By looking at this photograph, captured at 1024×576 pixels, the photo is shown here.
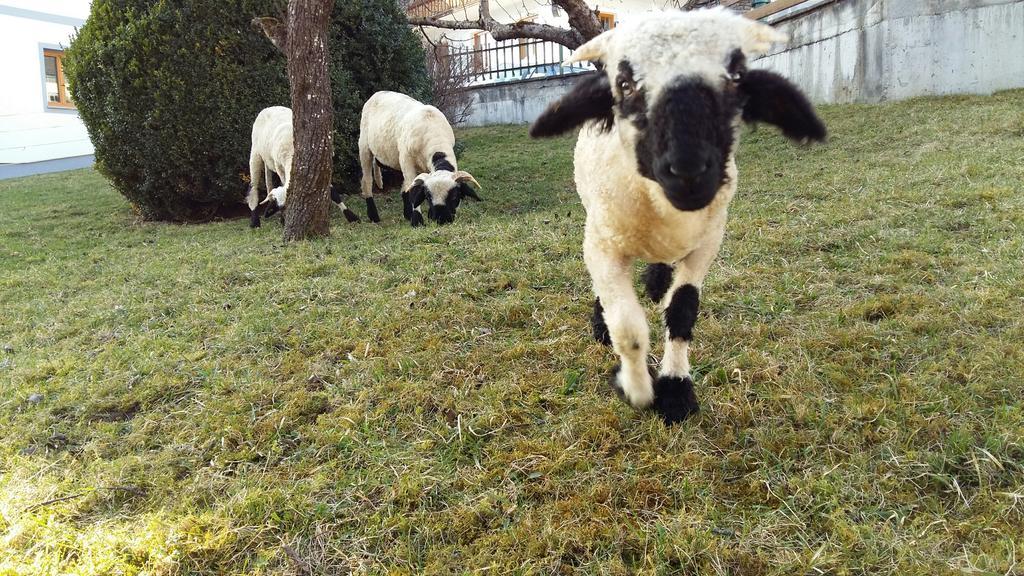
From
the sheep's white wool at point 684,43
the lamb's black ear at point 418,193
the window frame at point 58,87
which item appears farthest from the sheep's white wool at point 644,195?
the window frame at point 58,87

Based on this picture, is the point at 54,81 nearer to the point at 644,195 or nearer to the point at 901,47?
the point at 901,47

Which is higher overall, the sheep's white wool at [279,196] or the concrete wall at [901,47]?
the concrete wall at [901,47]

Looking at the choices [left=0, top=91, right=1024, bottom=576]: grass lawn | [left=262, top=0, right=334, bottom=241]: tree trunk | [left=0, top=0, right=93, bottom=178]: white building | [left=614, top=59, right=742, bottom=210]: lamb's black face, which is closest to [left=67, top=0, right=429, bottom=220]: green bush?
[left=262, top=0, right=334, bottom=241]: tree trunk

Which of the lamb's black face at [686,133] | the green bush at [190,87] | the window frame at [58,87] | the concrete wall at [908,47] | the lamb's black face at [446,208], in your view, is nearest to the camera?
the lamb's black face at [686,133]

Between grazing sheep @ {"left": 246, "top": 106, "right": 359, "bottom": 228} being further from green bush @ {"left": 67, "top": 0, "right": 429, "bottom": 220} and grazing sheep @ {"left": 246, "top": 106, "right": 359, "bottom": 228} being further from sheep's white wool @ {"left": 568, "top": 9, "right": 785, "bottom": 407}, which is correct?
sheep's white wool @ {"left": 568, "top": 9, "right": 785, "bottom": 407}

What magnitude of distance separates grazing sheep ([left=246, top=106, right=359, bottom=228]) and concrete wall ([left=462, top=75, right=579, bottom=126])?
28.7 feet

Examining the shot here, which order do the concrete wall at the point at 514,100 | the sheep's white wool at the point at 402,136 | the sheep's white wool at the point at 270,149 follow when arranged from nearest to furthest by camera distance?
the sheep's white wool at the point at 270,149
the sheep's white wool at the point at 402,136
the concrete wall at the point at 514,100

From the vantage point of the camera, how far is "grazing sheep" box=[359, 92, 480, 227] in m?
7.72

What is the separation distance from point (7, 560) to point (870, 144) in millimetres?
9362

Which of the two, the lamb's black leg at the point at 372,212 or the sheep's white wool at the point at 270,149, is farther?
the lamb's black leg at the point at 372,212

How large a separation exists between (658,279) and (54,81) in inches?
840

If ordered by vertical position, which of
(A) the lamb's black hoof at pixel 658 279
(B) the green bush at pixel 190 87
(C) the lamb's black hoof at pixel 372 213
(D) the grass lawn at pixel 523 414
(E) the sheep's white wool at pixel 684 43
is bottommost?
(D) the grass lawn at pixel 523 414

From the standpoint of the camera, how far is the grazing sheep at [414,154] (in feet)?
25.3

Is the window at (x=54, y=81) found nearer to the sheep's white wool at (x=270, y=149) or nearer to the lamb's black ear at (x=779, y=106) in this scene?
the sheep's white wool at (x=270, y=149)
